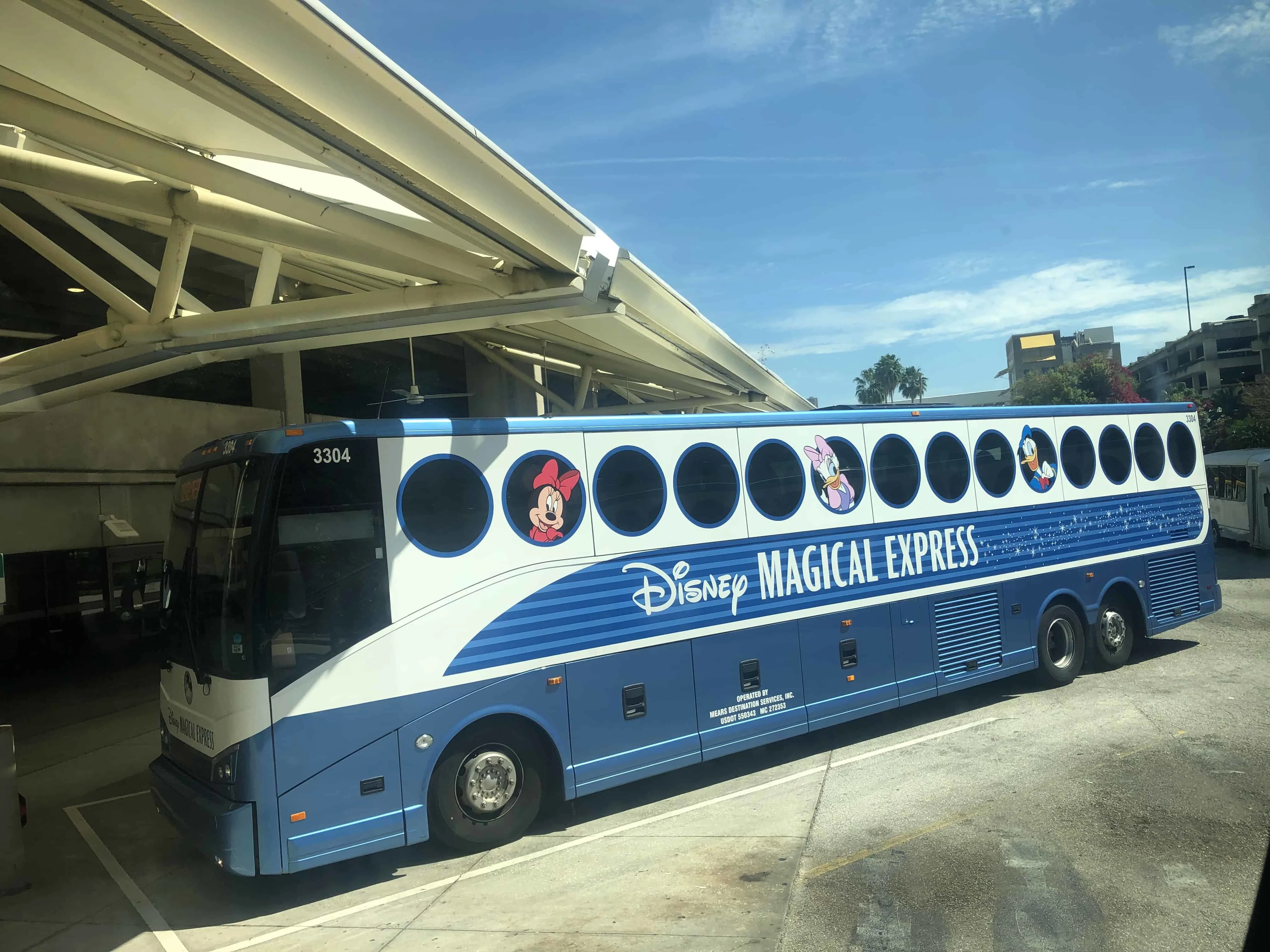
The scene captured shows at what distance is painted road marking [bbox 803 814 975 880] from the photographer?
584 cm

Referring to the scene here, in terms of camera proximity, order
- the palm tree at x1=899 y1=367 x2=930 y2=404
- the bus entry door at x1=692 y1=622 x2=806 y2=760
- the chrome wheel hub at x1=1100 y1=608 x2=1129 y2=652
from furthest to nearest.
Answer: the palm tree at x1=899 y1=367 x2=930 y2=404 < the chrome wheel hub at x1=1100 y1=608 x2=1129 y2=652 < the bus entry door at x1=692 y1=622 x2=806 y2=760

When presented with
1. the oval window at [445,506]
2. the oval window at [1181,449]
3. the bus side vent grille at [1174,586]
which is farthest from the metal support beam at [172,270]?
the oval window at [1181,449]

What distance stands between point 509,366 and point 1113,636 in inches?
492

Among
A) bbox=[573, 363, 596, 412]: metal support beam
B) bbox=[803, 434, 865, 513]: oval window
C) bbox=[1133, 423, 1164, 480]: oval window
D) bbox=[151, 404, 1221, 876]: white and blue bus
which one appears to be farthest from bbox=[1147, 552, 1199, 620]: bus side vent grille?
bbox=[573, 363, 596, 412]: metal support beam

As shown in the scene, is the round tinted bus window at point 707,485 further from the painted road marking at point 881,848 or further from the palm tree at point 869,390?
the palm tree at point 869,390

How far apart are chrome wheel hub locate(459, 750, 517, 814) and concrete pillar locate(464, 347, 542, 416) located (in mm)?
16364

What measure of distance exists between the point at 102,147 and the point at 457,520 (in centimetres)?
366

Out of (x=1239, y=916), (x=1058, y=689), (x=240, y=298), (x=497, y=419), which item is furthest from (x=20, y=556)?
(x=1239, y=916)

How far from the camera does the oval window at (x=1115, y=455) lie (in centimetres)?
1169

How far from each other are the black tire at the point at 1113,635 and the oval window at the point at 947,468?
304 centimetres

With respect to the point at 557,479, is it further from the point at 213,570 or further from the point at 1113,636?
the point at 1113,636

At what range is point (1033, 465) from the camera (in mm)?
10883

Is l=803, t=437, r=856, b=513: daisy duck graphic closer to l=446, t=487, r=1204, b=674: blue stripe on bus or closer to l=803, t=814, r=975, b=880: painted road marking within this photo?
l=446, t=487, r=1204, b=674: blue stripe on bus

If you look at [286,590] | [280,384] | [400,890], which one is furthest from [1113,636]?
[280,384]
